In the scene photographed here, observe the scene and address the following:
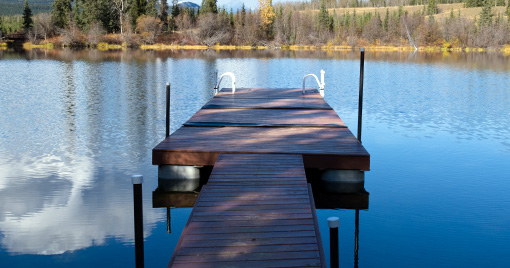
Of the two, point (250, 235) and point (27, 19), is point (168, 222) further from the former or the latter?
point (27, 19)

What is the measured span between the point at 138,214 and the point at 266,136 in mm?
4986

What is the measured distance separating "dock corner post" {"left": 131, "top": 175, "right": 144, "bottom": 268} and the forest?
69.9 meters

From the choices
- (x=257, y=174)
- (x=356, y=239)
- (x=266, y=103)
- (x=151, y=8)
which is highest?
(x=151, y=8)

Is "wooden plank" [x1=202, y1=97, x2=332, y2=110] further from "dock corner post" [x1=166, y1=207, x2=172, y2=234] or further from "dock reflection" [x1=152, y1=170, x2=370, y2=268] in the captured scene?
"dock corner post" [x1=166, y1=207, x2=172, y2=234]

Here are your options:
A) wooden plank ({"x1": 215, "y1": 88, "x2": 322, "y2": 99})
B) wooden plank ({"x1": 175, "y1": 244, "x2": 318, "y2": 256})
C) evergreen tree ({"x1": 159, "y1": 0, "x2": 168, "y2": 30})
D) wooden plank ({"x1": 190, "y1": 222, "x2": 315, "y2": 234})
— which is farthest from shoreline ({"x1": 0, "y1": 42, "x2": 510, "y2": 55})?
wooden plank ({"x1": 175, "y1": 244, "x2": 318, "y2": 256})

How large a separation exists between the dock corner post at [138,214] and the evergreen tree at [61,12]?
7510cm

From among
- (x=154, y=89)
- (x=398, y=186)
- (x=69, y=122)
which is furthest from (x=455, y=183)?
(x=154, y=89)

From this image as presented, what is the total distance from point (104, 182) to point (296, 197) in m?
4.06

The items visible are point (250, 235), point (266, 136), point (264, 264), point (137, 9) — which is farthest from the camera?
point (137, 9)

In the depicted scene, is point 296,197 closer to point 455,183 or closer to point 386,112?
point 455,183

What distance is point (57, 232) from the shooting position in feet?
22.1

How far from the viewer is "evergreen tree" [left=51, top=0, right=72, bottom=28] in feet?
245

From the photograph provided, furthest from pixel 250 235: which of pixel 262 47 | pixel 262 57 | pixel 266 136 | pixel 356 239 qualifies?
pixel 262 47

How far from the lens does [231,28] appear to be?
87188 millimetres
